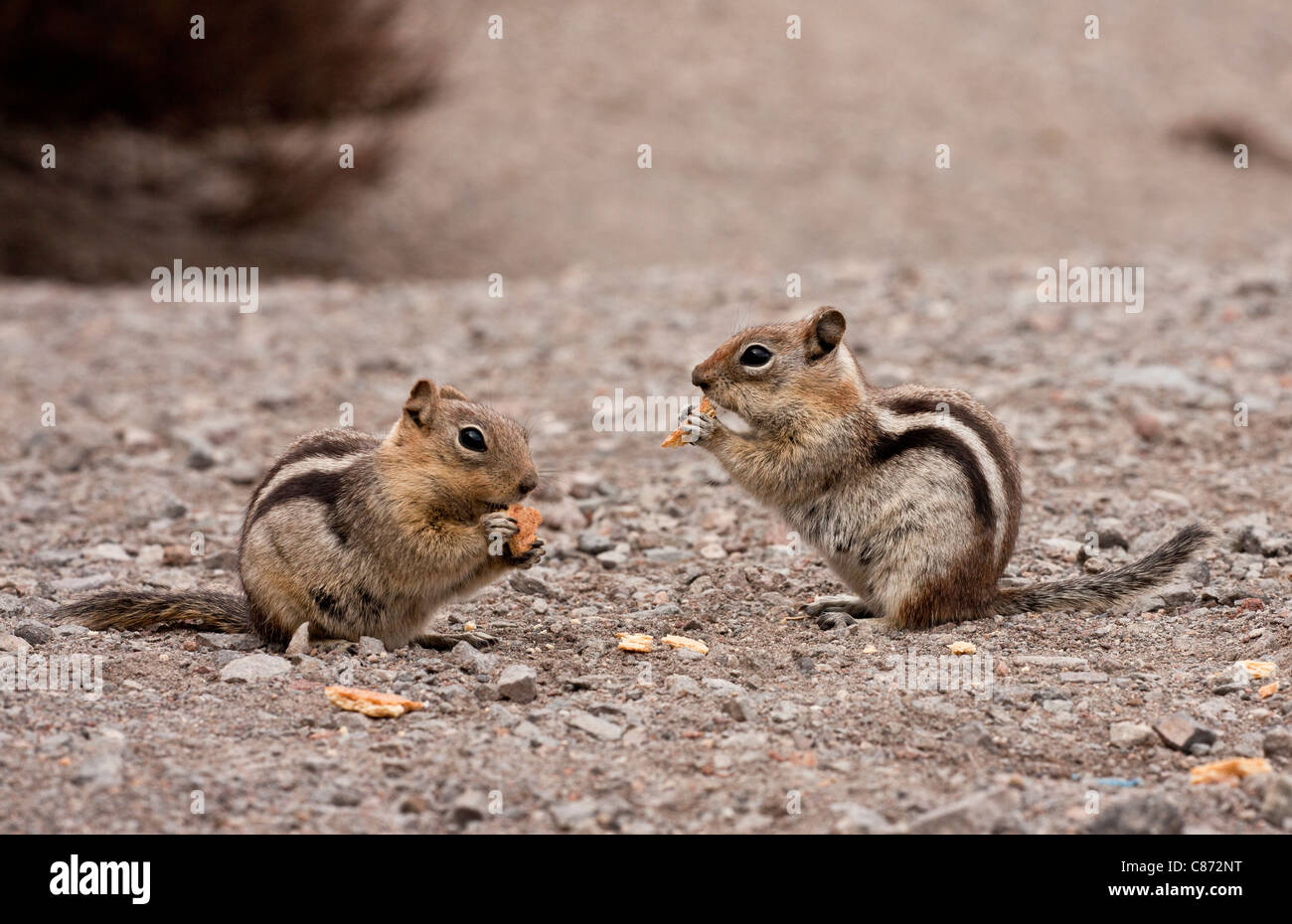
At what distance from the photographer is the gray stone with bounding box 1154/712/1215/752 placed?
4281 millimetres

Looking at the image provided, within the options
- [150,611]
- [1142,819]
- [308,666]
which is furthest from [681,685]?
[150,611]

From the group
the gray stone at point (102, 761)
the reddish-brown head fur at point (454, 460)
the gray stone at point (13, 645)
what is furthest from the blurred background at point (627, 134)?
the gray stone at point (102, 761)

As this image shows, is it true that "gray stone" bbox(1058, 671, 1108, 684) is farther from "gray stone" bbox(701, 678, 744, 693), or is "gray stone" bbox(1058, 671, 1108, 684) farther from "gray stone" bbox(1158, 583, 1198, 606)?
"gray stone" bbox(701, 678, 744, 693)

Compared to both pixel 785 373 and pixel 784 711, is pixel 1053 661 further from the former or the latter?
pixel 785 373

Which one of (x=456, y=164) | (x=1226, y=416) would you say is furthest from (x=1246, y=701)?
(x=456, y=164)

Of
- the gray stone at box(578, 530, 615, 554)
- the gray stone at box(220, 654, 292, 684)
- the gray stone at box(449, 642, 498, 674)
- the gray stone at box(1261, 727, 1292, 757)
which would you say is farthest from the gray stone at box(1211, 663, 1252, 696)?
the gray stone at box(220, 654, 292, 684)

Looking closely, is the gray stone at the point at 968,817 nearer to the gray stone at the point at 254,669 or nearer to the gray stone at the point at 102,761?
the gray stone at the point at 102,761

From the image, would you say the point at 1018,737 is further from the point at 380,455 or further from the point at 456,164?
the point at 456,164

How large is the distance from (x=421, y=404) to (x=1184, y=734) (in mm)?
2865

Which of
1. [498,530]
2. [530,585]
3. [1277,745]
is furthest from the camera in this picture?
[530,585]

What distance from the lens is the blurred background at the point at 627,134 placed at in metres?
15.8

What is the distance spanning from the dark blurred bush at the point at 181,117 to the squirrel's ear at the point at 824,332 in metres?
11.4

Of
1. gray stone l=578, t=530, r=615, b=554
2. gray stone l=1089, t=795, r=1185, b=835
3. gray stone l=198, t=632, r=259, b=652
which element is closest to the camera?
gray stone l=1089, t=795, r=1185, b=835

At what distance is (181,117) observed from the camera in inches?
619
